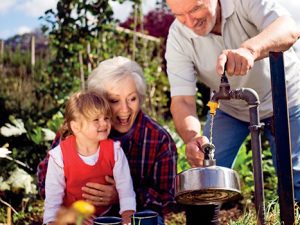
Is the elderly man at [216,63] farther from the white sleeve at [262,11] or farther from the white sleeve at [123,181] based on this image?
the white sleeve at [123,181]

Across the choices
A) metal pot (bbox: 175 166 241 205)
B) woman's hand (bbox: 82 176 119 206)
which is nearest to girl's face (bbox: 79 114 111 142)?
woman's hand (bbox: 82 176 119 206)

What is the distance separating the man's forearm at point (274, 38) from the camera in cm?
228

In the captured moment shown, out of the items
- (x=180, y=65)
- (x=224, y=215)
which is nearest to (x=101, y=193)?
(x=180, y=65)

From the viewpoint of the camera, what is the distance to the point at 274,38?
240cm

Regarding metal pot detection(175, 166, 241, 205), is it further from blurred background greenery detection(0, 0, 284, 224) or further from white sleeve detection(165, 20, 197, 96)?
blurred background greenery detection(0, 0, 284, 224)

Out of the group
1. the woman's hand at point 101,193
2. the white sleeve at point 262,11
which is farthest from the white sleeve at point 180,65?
the woman's hand at point 101,193

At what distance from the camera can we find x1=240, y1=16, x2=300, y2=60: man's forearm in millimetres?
2275

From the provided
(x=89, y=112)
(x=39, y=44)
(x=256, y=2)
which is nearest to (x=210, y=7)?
(x=256, y=2)

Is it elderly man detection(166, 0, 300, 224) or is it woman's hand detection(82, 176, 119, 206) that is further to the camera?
woman's hand detection(82, 176, 119, 206)

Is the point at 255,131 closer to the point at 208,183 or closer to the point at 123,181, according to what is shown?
the point at 208,183

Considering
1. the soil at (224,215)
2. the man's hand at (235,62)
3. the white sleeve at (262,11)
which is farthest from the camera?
the soil at (224,215)

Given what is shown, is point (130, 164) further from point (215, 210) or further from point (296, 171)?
point (296, 171)

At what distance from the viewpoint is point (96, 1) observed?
18.1 ft

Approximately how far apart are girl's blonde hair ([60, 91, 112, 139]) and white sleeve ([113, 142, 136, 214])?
0.68 ft
